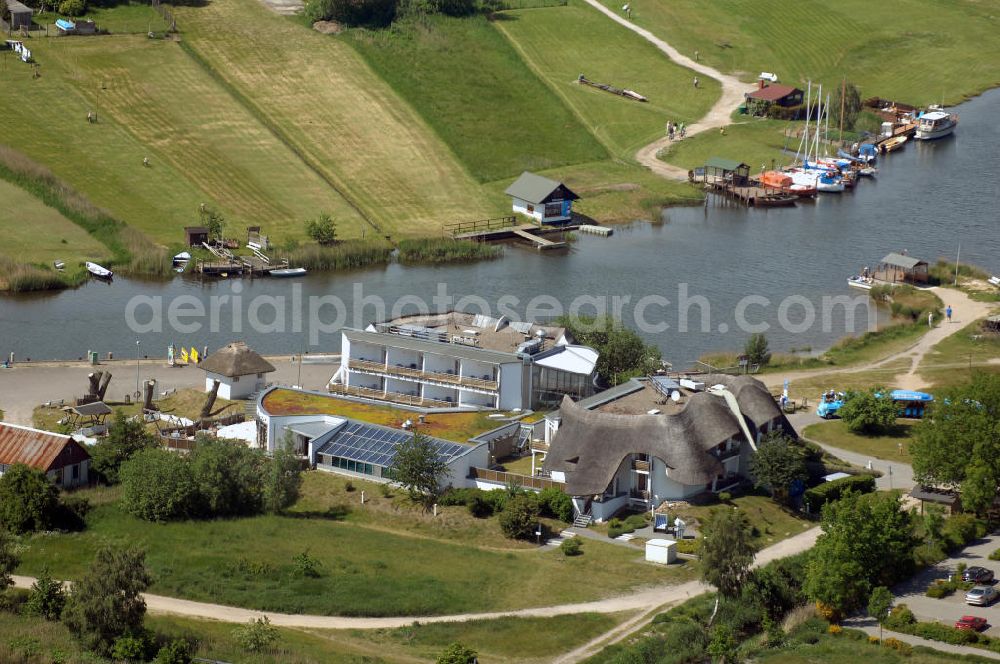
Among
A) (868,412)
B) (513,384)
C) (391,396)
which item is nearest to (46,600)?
(391,396)

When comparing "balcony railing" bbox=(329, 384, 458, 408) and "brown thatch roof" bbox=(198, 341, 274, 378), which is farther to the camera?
"brown thatch roof" bbox=(198, 341, 274, 378)

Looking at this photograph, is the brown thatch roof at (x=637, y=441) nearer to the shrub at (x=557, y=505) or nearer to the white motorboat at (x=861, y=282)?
the shrub at (x=557, y=505)

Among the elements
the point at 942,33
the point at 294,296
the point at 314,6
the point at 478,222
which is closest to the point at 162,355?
the point at 294,296

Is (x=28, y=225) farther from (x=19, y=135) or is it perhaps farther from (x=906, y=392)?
(x=906, y=392)

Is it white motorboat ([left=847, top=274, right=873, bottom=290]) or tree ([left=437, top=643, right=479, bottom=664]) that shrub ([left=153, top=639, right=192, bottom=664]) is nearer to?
tree ([left=437, top=643, right=479, bottom=664])

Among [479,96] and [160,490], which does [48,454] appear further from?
[479,96]

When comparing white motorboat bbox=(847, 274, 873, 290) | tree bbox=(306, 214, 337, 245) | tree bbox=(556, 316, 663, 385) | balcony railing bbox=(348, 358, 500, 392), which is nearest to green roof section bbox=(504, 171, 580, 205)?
tree bbox=(306, 214, 337, 245)
